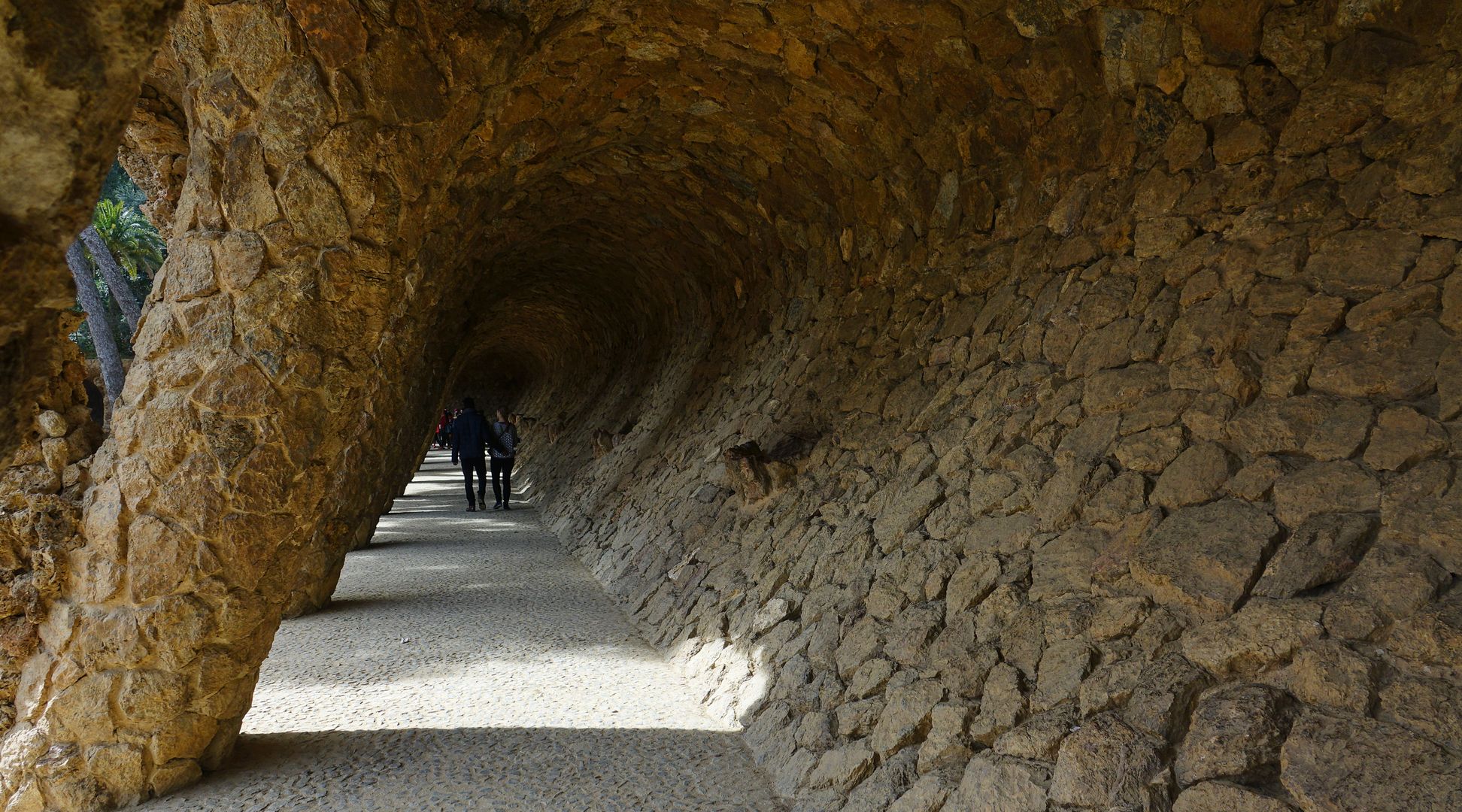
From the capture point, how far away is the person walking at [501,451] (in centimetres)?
1177

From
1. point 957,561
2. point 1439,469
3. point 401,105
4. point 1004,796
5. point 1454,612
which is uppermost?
point 401,105

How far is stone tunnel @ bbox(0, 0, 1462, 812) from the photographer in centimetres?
214

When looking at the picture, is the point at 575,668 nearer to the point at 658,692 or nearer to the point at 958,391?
the point at 658,692

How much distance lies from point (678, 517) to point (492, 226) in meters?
2.70

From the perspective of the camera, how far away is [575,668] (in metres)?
4.74

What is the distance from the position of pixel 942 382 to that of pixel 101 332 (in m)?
6.62

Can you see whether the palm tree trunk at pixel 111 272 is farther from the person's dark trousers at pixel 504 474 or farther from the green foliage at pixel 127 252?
the green foliage at pixel 127 252

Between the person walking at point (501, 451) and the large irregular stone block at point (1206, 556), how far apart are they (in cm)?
981

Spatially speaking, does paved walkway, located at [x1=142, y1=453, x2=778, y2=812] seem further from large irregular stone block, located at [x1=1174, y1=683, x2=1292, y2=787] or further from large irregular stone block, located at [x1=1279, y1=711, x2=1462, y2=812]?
large irregular stone block, located at [x1=1279, y1=711, x2=1462, y2=812]

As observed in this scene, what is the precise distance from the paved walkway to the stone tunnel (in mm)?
264

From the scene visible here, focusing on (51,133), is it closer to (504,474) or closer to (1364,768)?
(1364,768)

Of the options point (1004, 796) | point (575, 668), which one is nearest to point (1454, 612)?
point (1004, 796)

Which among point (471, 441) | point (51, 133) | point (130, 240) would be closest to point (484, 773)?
point (51, 133)

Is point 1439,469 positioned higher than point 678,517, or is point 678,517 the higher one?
point 1439,469
